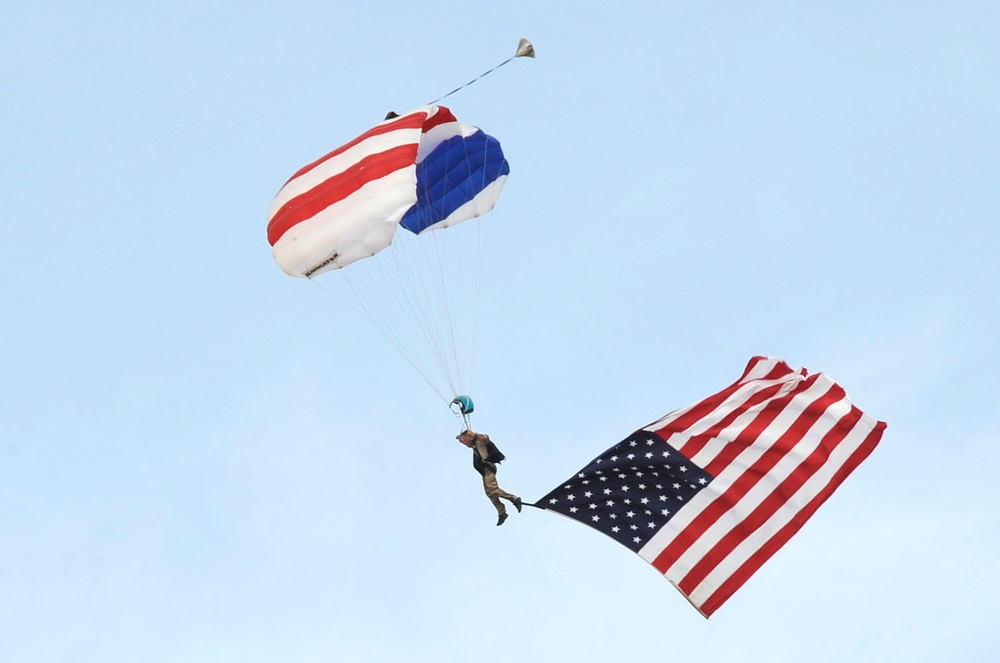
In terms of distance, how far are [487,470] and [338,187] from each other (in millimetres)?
4090

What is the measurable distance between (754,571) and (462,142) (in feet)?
23.3

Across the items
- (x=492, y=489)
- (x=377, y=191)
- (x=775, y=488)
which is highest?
(x=377, y=191)

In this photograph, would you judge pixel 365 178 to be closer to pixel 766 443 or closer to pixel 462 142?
pixel 462 142

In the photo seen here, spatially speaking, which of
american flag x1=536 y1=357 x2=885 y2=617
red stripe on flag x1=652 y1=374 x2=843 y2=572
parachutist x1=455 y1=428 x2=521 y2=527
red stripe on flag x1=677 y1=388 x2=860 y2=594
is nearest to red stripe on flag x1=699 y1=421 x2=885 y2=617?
american flag x1=536 y1=357 x2=885 y2=617

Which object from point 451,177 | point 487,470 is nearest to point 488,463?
point 487,470

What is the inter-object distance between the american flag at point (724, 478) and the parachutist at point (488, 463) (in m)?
0.77

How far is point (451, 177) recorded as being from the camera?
29328 mm

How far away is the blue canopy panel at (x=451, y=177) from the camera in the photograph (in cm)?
2906

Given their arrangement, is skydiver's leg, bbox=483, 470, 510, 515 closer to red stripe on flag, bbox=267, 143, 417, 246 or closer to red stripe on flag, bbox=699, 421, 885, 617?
red stripe on flag, bbox=699, 421, 885, 617

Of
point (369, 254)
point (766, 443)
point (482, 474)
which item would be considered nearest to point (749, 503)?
point (766, 443)

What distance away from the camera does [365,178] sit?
87.8 feet

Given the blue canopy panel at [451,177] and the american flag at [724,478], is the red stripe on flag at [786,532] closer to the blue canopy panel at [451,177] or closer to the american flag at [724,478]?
the american flag at [724,478]

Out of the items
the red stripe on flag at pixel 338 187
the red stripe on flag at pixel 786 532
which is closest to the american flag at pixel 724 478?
the red stripe on flag at pixel 786 532

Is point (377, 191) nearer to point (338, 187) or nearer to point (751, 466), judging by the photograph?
point (338, 187)
